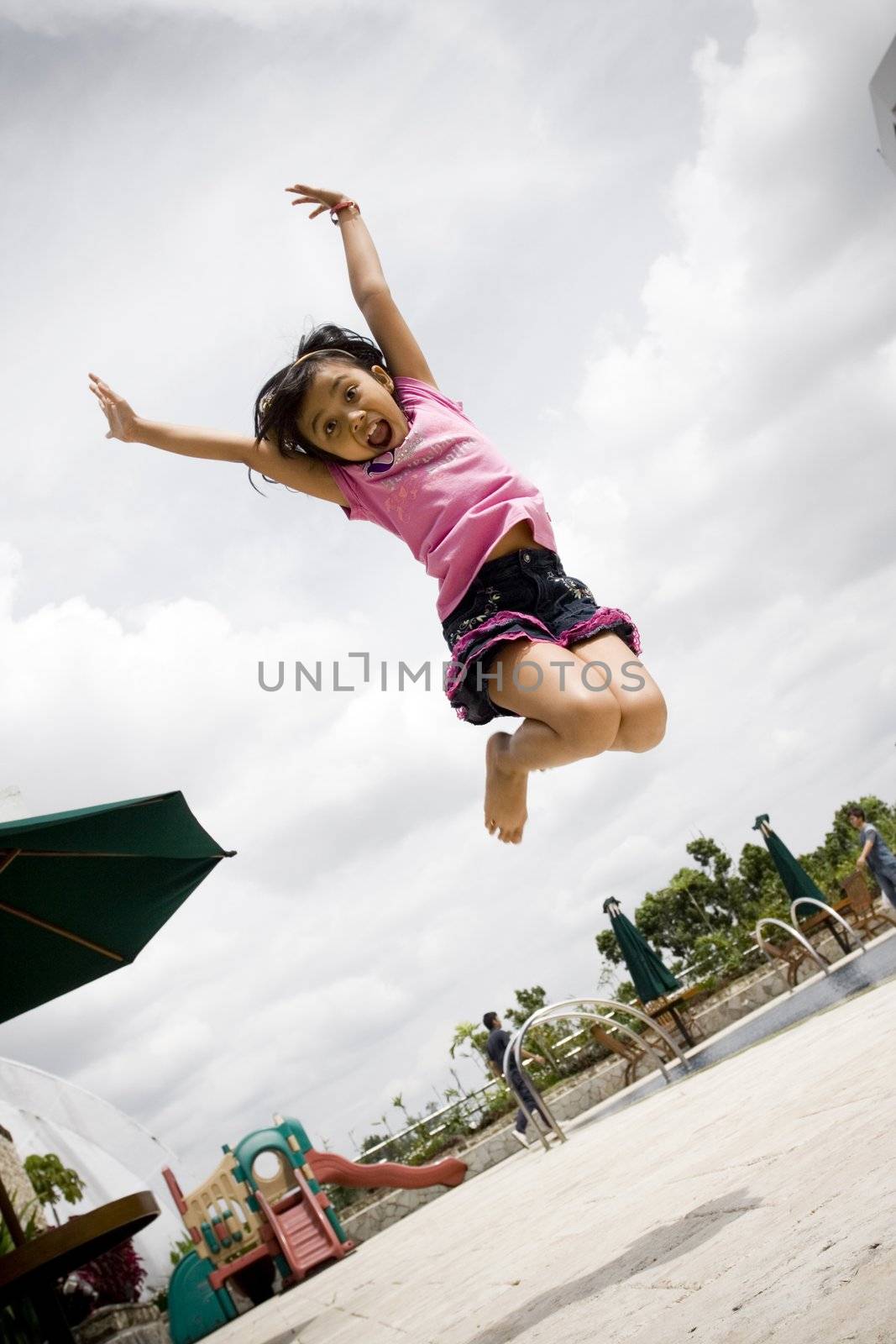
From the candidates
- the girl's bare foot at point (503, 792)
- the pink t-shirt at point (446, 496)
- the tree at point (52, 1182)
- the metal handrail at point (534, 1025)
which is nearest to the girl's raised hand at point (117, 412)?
the pink t-shirt at point (446, 496)

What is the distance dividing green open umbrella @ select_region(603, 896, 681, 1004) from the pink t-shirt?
34.4 ft

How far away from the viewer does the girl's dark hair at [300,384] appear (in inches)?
122

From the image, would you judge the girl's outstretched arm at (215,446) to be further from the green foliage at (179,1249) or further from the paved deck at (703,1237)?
the green foliage at (179,1249)

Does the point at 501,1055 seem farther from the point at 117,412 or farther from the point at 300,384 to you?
the point at 300,384

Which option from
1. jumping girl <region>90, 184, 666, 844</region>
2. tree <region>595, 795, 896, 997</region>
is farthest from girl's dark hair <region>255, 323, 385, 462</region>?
tree <region>595, 795, 896, 997</region>

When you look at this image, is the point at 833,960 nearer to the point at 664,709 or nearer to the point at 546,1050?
the point at 546,1050

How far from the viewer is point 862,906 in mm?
12039

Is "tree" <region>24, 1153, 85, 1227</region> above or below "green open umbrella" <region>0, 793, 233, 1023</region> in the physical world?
below

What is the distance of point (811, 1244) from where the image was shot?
1.59 metres

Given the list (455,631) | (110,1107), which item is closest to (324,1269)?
(110,1107)

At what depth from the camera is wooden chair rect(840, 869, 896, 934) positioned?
39.1 ft

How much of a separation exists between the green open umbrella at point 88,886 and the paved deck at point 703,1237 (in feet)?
6.32

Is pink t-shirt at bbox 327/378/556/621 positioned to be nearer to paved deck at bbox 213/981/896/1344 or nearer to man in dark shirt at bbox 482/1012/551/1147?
paved deck at bbox 213/981/896/1344

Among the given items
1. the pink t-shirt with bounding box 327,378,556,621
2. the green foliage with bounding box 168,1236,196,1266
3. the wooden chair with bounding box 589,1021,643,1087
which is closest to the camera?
the pink t-shirt with bounding box 327,378,556,621
